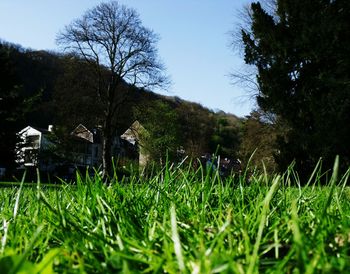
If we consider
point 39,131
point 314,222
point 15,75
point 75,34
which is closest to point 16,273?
point 314,222

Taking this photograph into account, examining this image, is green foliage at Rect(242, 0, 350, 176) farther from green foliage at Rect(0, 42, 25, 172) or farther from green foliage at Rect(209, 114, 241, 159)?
green foliage at Rect(209, 114, 241, 159)

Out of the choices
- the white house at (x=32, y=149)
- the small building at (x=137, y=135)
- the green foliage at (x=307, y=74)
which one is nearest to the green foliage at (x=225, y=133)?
the small building at (x=137, y=135)

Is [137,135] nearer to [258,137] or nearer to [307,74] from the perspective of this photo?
[258,137]

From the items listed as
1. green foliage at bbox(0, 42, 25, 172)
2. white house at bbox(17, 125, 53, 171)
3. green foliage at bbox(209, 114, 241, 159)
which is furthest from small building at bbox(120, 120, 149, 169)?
green foliage at bbox(209, 114, 241, 159)

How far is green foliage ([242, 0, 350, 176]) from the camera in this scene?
70.6ft

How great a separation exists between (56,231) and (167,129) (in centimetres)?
5698

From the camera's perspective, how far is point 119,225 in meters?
1.01

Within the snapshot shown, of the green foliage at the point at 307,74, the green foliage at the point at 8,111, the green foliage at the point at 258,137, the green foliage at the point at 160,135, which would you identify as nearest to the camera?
the green foliage at the point at 307,74

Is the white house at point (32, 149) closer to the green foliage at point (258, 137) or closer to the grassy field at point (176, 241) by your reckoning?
the green foliage at point (258, 137)

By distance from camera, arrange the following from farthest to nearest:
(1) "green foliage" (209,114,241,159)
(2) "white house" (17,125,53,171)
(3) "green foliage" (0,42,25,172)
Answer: (1) "green foliage" (209,114,241,159) < (2) "white house" (17,125,53,171) < (3) "green foliage" (0,42,25,172)

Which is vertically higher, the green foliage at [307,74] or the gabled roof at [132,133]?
the green foliage at [307,74]

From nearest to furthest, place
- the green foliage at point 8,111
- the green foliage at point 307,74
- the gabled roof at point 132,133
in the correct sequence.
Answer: the green foliage at point 307,74, the green foliage at point 8,111, the gabled roof at point 132,133

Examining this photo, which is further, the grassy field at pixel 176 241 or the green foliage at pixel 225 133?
the green foliage at pixel 225 133

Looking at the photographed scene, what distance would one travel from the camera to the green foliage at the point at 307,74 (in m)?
21.5
